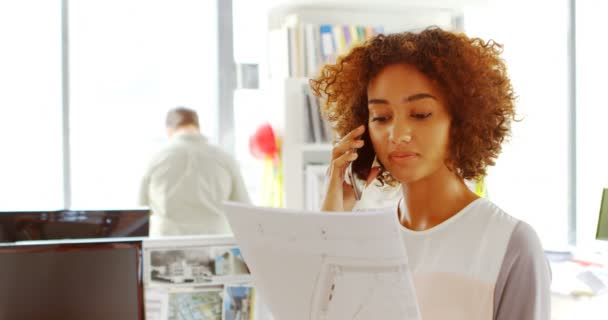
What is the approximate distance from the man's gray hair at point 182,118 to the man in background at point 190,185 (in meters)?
0.16

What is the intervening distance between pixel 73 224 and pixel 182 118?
257 centimetres

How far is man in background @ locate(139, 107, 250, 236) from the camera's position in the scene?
12.8 ft

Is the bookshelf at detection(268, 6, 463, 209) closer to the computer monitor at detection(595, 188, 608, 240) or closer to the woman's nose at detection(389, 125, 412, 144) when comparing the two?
the computer monitor at detection(595, 188, 608, 240)

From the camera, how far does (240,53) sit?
4746 mm

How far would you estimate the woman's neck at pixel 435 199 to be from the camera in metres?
1.14

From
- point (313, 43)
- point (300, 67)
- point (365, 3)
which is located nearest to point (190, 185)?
point (300, 67)

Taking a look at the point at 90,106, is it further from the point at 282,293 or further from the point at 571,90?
the point at 282,293

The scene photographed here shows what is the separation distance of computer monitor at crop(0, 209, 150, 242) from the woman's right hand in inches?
22.1

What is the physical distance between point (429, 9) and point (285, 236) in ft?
13.1

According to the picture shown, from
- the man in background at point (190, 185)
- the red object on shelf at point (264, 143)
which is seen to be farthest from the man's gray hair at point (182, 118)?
the red object on shelf at point (264, 143)

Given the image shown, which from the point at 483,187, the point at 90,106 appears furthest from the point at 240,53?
the point at 483,187

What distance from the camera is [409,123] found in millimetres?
1115

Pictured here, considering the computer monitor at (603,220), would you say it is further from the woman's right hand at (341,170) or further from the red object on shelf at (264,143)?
the woman's right hand at (341,170)

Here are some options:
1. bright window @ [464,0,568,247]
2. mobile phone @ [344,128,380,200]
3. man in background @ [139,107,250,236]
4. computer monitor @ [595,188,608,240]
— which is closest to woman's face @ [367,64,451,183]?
mobile phone @ [344,128,380,200]
